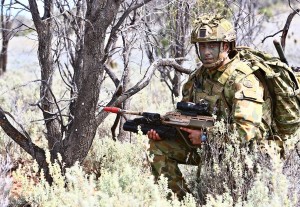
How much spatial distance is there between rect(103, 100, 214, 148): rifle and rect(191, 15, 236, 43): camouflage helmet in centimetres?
50

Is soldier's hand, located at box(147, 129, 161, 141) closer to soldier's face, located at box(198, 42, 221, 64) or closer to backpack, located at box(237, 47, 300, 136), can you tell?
soldier's face, located at box(198, 42, 221, 64)

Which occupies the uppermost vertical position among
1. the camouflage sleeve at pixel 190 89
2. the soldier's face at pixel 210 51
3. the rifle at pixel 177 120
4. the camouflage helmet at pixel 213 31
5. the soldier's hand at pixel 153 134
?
the camouflage helmet at pixel 213 31

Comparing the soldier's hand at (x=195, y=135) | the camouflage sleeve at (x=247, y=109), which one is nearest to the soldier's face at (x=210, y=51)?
the camouflage sleeve at (x=247, y=109)

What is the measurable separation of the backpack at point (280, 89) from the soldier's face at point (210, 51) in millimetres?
248

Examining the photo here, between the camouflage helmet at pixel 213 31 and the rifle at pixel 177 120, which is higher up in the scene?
the camouflage helmet at pixel 213 31

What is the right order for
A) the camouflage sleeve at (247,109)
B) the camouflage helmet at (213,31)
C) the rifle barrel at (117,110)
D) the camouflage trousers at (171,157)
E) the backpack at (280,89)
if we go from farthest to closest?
the camouflage trousers at (171,157)
the rifle barrel at (117,110)
the camouflage helmet at (213,31)
the backpack at (280,89)
the camouflage sleeve at (247,109)

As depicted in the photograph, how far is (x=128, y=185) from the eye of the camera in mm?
4047

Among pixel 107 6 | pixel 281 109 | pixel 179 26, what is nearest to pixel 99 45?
pixel 107 6

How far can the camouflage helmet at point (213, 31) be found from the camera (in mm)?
4430

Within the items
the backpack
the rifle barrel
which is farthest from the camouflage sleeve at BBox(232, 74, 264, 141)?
the rifle barrel

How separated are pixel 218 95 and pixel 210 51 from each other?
0.35m

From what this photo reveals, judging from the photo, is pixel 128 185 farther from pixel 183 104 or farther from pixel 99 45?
pixel 99 45

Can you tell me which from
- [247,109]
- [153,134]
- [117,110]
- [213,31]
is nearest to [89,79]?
[117,110]

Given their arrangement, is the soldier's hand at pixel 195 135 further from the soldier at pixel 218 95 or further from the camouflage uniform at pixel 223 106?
the camouflage uniform at pixel 223 106
